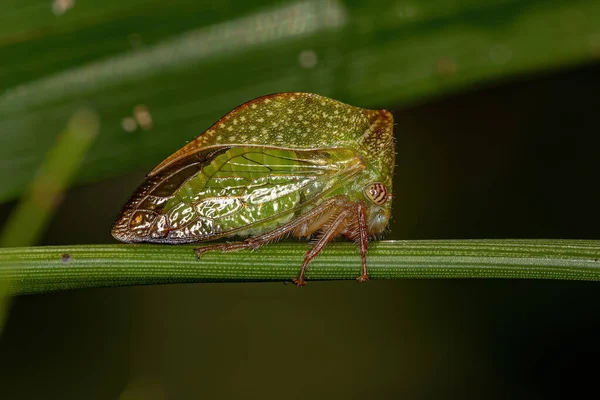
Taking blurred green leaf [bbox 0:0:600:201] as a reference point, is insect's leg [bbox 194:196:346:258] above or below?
below

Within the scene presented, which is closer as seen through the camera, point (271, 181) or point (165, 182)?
point (165, 182)

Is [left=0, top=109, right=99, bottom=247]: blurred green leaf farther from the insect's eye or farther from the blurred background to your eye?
the blurred background

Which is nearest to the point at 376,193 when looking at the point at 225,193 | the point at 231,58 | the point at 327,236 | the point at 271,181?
the point at 327,236

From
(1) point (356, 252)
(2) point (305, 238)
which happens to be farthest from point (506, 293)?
(1) point (356, 252)

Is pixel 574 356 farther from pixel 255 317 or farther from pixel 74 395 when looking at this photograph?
pixel 74 395

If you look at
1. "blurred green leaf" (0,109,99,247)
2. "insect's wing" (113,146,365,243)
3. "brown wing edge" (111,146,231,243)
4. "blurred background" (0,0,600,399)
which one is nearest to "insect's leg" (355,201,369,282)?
"insect's wing" (113,146,365,243)

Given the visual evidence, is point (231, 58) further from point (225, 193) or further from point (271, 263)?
point (271, 263)

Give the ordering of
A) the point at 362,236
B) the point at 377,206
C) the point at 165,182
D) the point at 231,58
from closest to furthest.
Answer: the point at 362,236
the point at 165,182
the point at 231,58
the point at 377,206
